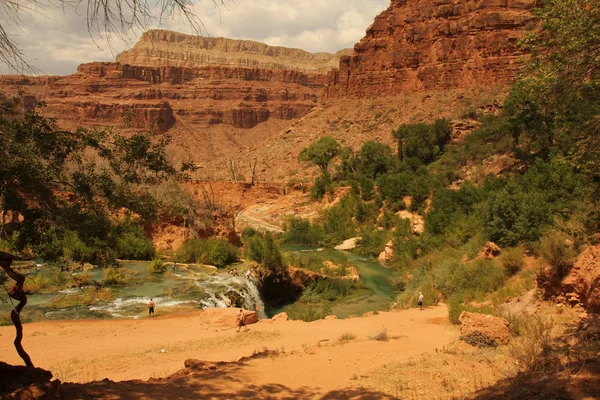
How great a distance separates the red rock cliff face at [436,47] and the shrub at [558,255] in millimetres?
43253

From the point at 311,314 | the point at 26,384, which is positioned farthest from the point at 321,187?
the point at 26,384

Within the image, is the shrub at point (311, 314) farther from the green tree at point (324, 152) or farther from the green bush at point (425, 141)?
the green tree at point (324, 152)

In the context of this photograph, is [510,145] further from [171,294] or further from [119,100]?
[119,100]

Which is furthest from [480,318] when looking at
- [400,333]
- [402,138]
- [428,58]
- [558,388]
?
[428,58]

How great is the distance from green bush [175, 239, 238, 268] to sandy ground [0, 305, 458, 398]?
23.2 feet

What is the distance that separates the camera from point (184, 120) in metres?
104

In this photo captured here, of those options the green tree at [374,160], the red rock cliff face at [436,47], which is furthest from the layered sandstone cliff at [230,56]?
the green tree at [374,160]

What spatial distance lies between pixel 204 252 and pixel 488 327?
15.4 meters

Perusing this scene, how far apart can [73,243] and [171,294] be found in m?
3.97

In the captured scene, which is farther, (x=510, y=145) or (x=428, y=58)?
(x=428, y=58)

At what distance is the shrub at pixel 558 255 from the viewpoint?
12.0 m

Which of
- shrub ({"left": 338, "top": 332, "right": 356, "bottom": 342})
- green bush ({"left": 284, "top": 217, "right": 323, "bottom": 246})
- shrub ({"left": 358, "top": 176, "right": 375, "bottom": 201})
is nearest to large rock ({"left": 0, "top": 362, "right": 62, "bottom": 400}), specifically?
shrub ({"left": 338, "top": 332, "right": 356, "bottom": 342})

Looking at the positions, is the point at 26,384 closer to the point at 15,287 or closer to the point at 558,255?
the point at 15,287

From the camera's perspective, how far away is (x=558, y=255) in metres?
12.2
